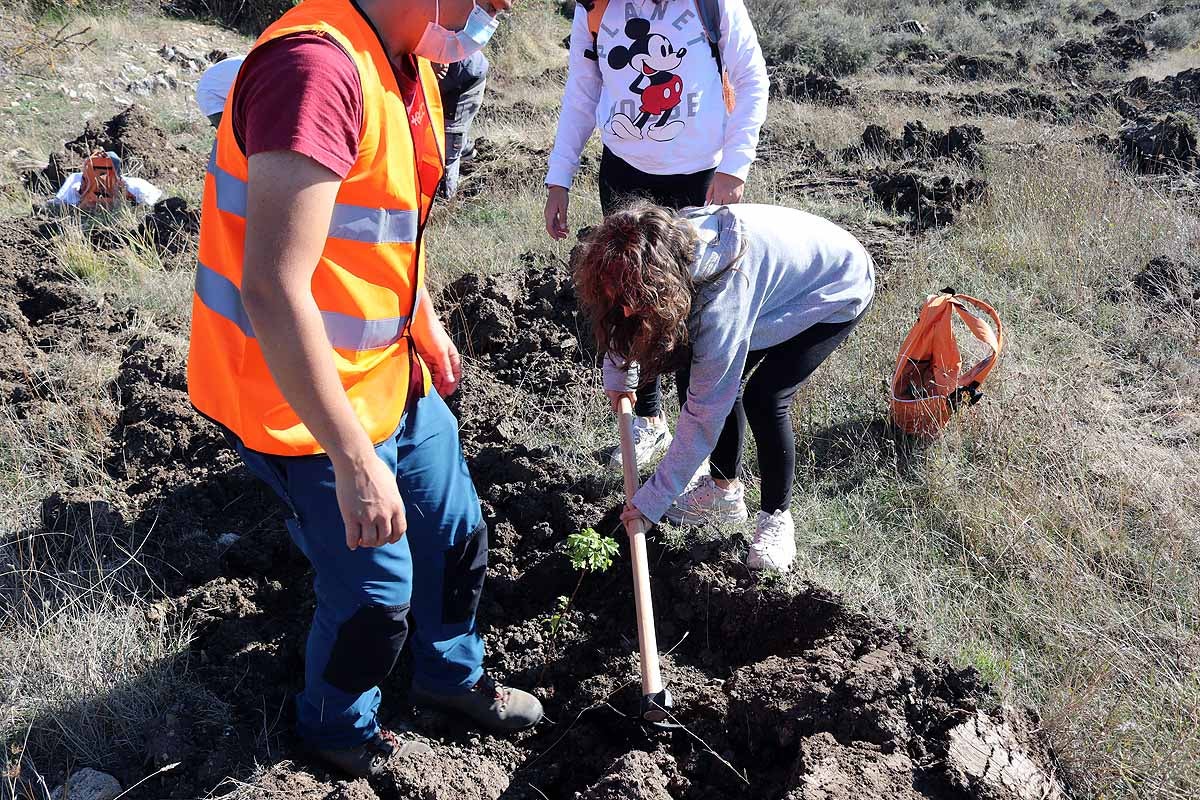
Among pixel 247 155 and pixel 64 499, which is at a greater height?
pixel 247 155

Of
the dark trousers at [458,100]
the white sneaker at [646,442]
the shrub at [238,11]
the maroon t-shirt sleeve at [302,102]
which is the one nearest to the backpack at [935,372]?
the white sneaker at [646,442]

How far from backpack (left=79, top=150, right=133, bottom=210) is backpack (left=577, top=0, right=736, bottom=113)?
454cm

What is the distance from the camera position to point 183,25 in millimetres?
13078

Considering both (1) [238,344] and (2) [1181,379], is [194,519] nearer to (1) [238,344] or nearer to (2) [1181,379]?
(1) [238,344]

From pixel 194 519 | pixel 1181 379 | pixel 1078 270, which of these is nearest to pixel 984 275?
pixel 1078 270

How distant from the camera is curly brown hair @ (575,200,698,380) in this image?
223 cm

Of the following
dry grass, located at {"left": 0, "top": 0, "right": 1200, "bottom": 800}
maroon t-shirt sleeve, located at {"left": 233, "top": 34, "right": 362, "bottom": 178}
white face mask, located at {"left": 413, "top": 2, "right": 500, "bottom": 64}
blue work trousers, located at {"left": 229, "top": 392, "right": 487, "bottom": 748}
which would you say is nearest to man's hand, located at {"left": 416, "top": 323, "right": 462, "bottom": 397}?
blue work trousers, located at {"left": 229, "top": 392, "right": 487, "bottom": 748}

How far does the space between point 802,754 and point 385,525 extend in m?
1.28

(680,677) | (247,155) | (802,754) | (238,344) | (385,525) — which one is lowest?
(680,677)

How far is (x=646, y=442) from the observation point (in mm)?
3721

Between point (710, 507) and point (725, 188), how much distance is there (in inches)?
46.8

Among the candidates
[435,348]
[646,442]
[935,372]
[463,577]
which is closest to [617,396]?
[646,442]

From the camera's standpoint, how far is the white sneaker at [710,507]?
3.34m

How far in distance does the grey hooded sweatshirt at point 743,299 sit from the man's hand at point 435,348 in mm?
464
